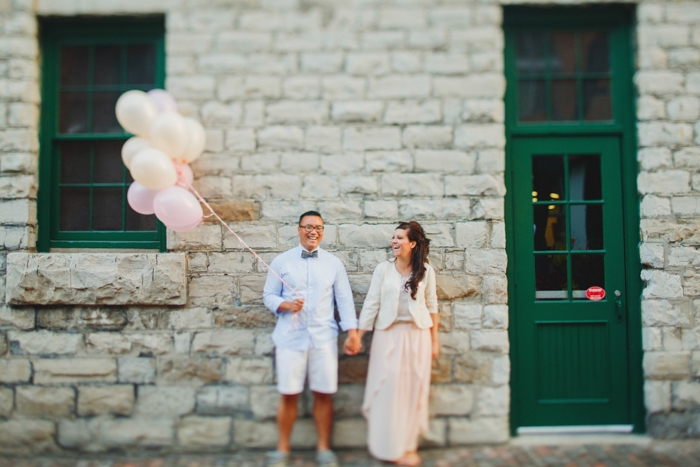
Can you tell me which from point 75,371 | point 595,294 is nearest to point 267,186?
point 75,371

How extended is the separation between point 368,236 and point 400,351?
0.96 metres

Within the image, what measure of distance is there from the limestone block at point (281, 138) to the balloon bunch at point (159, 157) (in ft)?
1.90

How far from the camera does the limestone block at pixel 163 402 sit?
355cm

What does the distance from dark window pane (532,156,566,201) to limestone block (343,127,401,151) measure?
47.6 inches

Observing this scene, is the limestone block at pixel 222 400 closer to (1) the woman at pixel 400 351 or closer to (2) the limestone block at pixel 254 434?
(2) the limestone block at pixel 254 434

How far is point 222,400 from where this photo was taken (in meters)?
3.56

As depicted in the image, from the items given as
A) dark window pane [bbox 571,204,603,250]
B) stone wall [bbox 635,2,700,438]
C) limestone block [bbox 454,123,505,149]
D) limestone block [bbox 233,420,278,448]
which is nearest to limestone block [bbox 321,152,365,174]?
limestone block [bbox 454,123,505,149]

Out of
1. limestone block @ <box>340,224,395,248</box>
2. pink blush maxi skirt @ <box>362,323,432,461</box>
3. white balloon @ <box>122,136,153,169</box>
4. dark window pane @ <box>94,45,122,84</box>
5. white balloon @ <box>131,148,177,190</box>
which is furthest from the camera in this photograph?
dark window pane @ <box>94,45,122,84</box>

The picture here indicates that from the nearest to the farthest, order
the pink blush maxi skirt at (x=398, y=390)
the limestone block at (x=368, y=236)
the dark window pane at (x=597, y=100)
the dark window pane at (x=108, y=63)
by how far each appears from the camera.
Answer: the pink blush maxi skirt at (x=398, y=390), the limestone block at (x=368, y=236), the dark window pane at (x=597, y=100), the dark window pane at (x=108, y=63)

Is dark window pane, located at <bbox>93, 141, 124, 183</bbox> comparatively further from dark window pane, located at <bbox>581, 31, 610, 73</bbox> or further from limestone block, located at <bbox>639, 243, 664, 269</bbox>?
limestone block, located at <bbox>639, 243, 664, 269</bbox>

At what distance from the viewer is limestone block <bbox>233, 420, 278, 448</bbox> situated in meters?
3.51

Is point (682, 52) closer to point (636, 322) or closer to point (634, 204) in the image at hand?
point (634, 204)

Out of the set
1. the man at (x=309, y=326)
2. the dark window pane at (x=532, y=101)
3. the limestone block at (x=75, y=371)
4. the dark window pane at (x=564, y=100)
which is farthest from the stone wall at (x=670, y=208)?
the limestone block at (x=75, y=371)

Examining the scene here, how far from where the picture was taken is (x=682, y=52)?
366 centimetres
